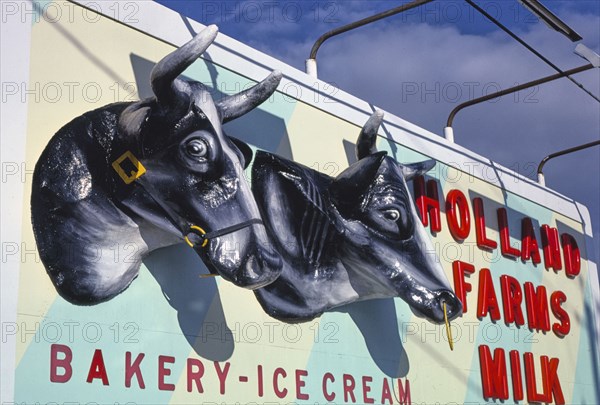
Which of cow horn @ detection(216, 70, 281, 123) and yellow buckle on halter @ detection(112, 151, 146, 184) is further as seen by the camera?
cow horn @ detection(216, 70, 281, 123)

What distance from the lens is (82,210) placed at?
172 inches

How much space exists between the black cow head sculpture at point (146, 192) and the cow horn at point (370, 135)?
4.60 ft

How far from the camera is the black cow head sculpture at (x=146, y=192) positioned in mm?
4145

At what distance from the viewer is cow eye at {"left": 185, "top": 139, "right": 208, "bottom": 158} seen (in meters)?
4.23

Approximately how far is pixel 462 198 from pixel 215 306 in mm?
2789

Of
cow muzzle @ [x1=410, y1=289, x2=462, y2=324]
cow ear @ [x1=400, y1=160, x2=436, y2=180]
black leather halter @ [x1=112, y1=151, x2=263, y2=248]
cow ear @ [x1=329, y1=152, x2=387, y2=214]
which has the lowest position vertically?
cow muzzle @ [x1=410, y1=289, x2=462, y2=324]

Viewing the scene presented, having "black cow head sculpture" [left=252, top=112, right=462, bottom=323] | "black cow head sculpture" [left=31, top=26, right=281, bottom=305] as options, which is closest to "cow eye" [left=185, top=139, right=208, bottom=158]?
"black cow head sculpture" [left=31, top=26, right=281, bottom=305]

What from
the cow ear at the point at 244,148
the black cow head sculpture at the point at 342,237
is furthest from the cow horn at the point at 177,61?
the black cow head sculpture at the point at 342,237

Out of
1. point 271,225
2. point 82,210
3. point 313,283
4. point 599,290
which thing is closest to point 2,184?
point 82,210

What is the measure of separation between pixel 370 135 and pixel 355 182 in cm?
44

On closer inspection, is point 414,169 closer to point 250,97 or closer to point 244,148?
point 244,148

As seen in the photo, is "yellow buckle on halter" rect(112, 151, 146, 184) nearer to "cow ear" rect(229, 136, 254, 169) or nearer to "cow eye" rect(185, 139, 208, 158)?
"cow eye" rect(185, 139, 208, 158)

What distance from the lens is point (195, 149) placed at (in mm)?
4223

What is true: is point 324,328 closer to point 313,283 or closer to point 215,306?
point 313,283
